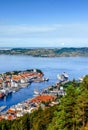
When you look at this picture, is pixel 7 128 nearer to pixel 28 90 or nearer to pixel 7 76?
pixel 28 90

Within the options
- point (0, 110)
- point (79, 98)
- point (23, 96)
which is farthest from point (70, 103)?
point (23, 96)

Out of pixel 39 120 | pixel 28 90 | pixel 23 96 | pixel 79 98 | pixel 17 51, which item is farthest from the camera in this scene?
pixel 17 51

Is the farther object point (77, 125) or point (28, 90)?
point (28, 90)

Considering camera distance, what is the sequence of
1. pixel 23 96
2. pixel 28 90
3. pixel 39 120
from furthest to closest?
pixel 28 90 → pixel 23 96 → pixel 39 120

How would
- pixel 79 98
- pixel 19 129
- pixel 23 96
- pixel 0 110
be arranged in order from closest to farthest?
pixel 79 98, pixel 19 129, pixel 0 110, pixel 23 96

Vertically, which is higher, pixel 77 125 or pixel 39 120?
pixel 77 125

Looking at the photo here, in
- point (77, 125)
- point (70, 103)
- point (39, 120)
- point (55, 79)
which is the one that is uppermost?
point (70, 103)

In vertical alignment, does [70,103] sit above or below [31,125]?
above

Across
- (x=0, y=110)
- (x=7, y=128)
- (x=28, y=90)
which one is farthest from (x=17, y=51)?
(x=7, y=128)

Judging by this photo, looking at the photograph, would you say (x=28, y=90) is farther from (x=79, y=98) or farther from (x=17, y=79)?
(x=79, y=98)
